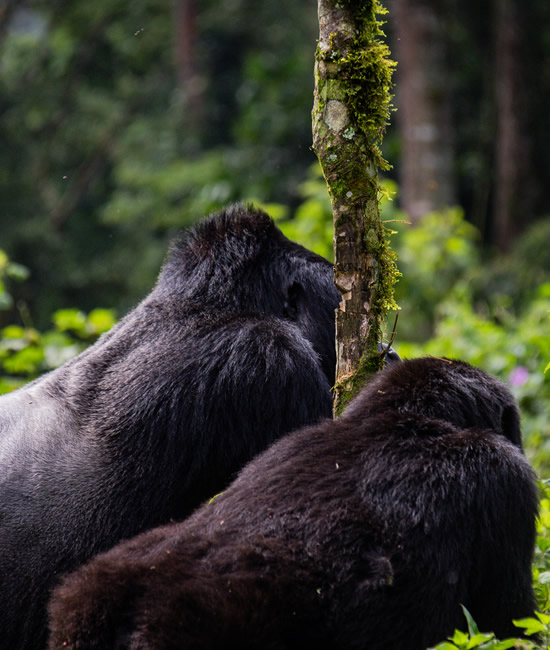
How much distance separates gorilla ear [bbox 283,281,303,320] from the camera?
3373mm

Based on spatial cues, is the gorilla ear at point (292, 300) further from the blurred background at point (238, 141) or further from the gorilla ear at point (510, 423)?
the blurred background at point (238, 141)

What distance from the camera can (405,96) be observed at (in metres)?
11.0

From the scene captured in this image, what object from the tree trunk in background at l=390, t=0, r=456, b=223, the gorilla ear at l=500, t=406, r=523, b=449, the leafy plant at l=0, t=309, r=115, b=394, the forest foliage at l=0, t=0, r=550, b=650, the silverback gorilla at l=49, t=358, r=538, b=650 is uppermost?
the forest foliage at l=0, t=0, r=550, b=650

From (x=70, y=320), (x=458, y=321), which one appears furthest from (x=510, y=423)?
(x=458, y=321)

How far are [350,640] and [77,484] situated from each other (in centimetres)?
112

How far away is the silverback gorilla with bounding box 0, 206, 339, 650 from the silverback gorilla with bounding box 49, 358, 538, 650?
1.80 ft

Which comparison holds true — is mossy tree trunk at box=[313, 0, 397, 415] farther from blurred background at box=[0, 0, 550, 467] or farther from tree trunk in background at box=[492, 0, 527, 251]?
tree trunk in background at box=[492, 0, 527, 251]

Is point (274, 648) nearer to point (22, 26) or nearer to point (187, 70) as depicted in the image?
point (187, 70)

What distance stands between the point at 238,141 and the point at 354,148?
13922mm

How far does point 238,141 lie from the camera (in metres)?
16.4

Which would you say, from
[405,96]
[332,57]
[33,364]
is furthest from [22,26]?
[332,57]

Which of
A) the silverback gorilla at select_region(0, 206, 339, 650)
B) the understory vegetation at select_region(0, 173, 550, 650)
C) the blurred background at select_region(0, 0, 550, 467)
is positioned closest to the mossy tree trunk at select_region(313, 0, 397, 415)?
the understory vegetation at select_region(0, 173, 550, 650)

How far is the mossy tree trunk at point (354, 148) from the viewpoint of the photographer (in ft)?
9.06

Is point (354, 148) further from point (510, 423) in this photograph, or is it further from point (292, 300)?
point (510, 423)
